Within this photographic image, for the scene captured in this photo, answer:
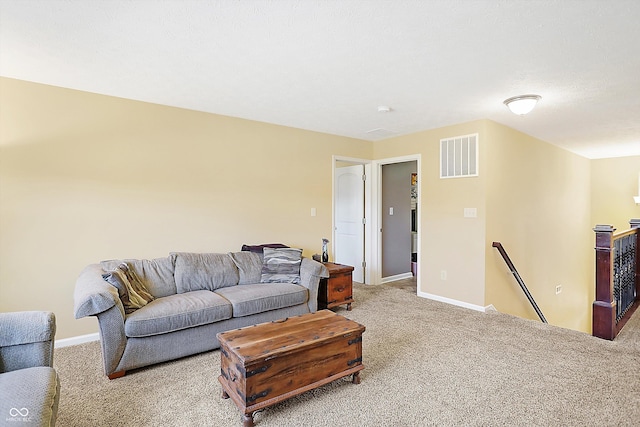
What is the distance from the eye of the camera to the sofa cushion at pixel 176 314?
2529 millimetres

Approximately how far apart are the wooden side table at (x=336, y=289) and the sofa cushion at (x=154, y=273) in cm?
165

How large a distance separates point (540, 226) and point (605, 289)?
2159 mm

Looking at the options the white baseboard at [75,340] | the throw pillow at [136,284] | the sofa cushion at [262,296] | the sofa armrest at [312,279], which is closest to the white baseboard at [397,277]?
the sofa armrest at [312,279]

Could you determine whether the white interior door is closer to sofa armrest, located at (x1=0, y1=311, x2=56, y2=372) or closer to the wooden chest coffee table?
the wooden chest coffee table

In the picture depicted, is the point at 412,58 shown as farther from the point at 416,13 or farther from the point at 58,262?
the point at 58,262

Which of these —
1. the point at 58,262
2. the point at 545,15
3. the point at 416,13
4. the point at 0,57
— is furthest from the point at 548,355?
the point at 0,57

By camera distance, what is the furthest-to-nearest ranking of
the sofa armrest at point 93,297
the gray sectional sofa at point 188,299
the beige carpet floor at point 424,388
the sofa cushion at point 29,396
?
1. the gray sectional sofa at point 188,299
2. the sofa armrest at point 93,297
3. the beige carpet floor at point 424,388
4. the sofa cushion at point 29,396

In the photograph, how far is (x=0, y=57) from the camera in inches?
97.1

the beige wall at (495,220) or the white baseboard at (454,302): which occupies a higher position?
the beige wall at (495,220)

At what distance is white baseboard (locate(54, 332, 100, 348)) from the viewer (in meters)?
3.04

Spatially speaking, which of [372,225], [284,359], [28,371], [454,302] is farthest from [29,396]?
[372,225]

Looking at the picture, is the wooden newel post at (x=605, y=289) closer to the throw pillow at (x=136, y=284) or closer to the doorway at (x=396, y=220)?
the doorway at (x=396, y=220)

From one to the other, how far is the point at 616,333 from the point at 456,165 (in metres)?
2.40

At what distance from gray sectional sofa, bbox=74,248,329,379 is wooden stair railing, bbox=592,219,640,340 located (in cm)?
269
